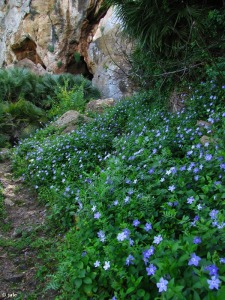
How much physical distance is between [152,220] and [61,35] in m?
14.4

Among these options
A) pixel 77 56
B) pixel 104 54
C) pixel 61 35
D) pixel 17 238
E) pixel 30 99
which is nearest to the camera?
pixel 17 238

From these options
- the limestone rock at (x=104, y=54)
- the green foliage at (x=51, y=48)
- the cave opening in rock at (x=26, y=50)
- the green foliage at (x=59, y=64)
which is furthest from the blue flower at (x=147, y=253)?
the cave opening in rock at (x=26, y=50)

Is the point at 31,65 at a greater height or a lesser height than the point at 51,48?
lesser

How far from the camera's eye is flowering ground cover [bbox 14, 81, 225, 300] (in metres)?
1.41

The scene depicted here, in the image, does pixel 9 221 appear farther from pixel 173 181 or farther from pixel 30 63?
pixel 30 63

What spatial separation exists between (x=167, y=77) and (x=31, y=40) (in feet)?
43.0

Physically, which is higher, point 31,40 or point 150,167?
point 31,40

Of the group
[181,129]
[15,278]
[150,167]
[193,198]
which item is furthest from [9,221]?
[193,198]

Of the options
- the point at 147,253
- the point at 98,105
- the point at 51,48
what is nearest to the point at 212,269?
the point at 147,253

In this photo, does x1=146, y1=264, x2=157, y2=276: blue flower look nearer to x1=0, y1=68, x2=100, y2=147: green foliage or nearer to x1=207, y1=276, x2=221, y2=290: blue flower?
x1=207, y1=276, x2=221, y2=290: blue flower

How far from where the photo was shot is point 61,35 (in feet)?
48.0

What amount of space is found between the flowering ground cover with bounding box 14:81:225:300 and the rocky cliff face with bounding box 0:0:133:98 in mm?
9222

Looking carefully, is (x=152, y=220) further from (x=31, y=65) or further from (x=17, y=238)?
(x=31, y=65)

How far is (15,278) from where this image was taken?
8.36ft
